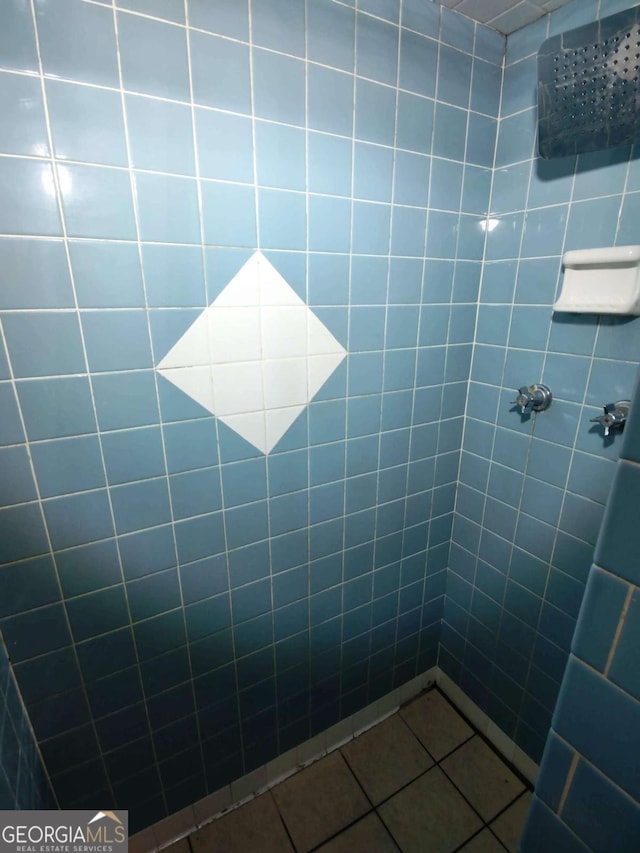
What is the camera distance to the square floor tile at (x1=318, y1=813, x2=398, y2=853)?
48.0 inches

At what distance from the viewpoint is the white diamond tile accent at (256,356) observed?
92 centimetres

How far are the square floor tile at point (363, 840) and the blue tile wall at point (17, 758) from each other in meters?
0.87

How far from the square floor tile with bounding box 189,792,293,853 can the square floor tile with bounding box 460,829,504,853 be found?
57 centimetres

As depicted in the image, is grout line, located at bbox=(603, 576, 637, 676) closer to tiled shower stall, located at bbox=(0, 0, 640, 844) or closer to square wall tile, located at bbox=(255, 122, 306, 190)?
tiled shower stall, located at bbox=(0, 0, 640, 844)

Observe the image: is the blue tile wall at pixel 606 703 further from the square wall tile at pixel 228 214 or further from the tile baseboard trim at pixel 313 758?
the tile baseboard trim at pixel 313 758

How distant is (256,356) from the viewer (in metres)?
0.99

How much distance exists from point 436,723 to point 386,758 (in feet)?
0.87

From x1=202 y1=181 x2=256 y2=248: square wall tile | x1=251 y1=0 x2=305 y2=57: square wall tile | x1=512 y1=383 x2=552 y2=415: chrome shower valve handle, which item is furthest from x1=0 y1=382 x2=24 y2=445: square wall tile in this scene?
x1=512 y1=383 x2=552 y2=415: chrome shower valve handle

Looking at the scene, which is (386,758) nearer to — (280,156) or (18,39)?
(280,156)

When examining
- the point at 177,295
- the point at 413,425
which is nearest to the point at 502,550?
the point at 413,425

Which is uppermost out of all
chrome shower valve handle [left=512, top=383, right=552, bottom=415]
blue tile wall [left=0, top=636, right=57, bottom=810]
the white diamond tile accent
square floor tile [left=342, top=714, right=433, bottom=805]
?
the white diamond tile accent

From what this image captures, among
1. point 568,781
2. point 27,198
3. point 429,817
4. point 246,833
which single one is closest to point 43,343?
point 27,198

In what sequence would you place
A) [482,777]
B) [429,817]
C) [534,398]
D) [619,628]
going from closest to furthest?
[619,628], [534,398], [429,817], [482,777]

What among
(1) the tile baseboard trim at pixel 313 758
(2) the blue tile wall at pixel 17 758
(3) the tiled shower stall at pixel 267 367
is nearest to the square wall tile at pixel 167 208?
(3) the tiled shower stall at pixel 267 367
